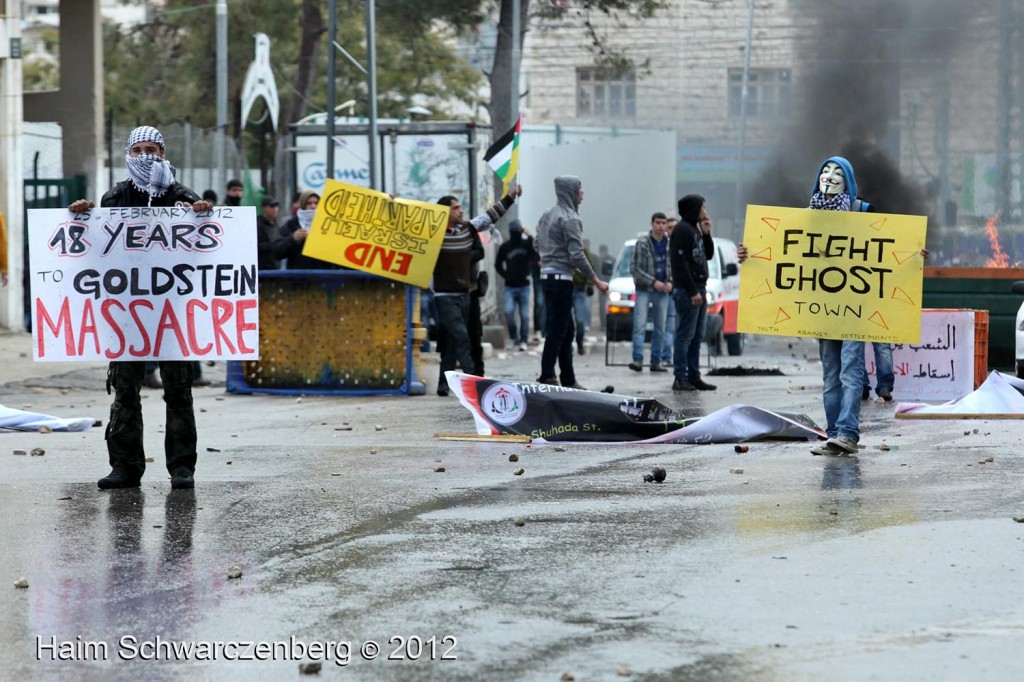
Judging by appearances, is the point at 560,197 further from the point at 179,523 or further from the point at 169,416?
the point at 179,523

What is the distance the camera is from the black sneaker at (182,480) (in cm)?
904

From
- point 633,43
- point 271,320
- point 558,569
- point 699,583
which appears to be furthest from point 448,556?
point 633,43

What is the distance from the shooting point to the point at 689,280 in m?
16.9

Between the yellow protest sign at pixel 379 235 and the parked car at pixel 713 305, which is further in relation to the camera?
the parked car at pixel 713 305

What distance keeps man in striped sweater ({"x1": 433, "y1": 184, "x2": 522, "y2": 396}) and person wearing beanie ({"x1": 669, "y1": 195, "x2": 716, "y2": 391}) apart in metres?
2.01

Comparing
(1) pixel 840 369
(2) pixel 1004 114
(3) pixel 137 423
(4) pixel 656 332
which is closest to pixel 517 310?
(4) pixel 656 332

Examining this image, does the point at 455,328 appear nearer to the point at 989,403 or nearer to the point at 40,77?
the point at 989,403

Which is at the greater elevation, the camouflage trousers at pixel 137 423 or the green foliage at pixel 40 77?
the green foliage at pixel 40 77

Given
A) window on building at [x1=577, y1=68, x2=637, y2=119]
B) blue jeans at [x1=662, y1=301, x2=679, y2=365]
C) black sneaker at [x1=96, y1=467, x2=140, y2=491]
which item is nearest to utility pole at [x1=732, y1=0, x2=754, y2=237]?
window on building at [x1=577, y1=68, x2=637, y2=119]

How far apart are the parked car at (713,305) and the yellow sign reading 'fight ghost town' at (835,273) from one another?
477 inches

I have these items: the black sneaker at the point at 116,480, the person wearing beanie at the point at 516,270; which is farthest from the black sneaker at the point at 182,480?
the person wearing beanie at the point at 516,270

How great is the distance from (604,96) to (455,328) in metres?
31.6

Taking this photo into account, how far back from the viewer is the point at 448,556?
6.96m

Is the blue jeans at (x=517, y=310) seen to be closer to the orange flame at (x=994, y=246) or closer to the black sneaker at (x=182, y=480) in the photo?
the orange flame at (x=994, y=246)
